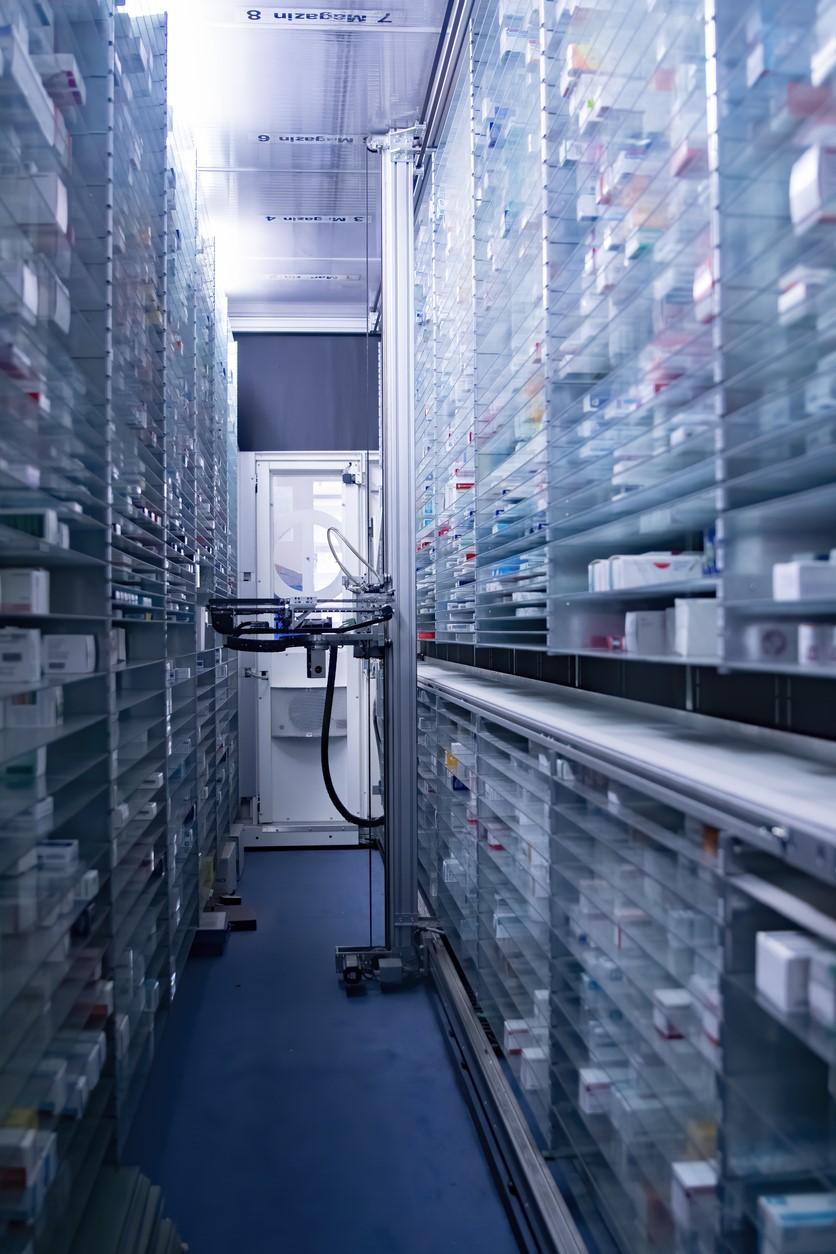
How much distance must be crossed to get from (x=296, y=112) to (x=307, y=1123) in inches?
154

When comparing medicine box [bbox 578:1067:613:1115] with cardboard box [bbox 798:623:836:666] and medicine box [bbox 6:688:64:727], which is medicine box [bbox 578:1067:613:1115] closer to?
cardboard box [bbox 798:623:836:666]

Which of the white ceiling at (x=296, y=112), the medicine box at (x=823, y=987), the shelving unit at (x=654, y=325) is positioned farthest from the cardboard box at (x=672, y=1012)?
the white ceiling at (x=296, y=112)

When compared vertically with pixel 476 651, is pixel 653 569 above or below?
above

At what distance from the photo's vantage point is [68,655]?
178cm

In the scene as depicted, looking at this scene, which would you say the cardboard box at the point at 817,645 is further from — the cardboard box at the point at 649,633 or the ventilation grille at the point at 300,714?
the ventilation grille at the point at 300,714

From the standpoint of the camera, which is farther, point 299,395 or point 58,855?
point 299,395

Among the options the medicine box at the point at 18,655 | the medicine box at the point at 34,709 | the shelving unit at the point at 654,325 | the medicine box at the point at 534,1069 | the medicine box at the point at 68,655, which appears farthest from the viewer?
the medicine box at the point at 534,1069

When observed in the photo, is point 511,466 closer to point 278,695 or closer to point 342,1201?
point 342,1201

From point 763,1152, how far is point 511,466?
1815mm

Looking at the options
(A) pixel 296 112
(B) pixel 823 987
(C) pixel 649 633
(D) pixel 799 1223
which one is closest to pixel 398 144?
(A) pixel 296 112

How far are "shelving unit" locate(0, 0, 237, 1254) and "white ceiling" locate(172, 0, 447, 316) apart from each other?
0.75 m

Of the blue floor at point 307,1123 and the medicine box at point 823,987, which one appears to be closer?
the medicine box at point 823,987

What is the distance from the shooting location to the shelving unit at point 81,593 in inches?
54.4

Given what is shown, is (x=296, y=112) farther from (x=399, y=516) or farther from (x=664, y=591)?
(x=664, y=591)
